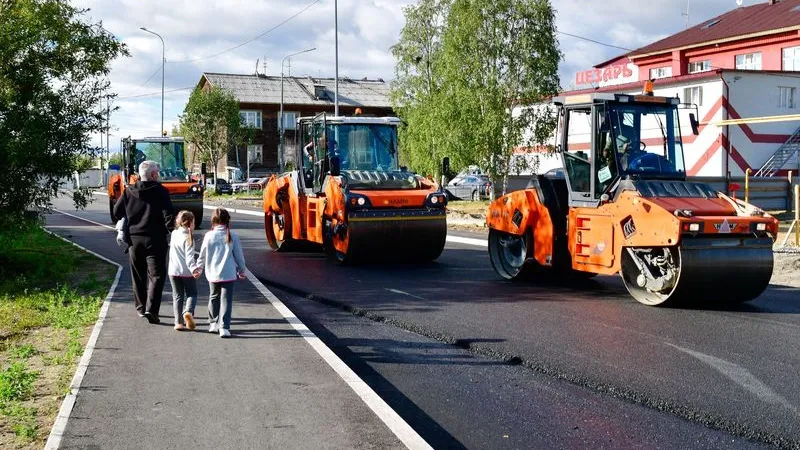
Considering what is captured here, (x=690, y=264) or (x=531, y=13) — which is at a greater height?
(x=531, y=13)

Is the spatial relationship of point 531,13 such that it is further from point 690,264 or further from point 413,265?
point 690,264

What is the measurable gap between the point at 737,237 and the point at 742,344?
2.20m

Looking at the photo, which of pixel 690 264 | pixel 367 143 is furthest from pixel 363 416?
pixel 367 143

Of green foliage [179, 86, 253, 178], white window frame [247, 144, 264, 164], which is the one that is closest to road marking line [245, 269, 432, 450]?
green foliage [179, 86, 253, 178]

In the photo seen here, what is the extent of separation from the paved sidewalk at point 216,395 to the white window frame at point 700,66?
45601 millimetres

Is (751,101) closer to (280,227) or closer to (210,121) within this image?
(280,227)

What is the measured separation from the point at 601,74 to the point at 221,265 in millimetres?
51832

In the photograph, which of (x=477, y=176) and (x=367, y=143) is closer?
(x=367, y=143)

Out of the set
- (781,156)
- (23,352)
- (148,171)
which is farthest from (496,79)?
(23,352)

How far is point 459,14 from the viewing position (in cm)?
3284

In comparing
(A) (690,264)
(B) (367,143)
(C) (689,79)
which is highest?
(C) (689,79)

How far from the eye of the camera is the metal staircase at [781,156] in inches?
1512

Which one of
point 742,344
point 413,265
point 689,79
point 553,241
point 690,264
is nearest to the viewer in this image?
point 742,344

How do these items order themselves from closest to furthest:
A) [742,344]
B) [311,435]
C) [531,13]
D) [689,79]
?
[311,435], [742,344], [531,13], [689,79]
